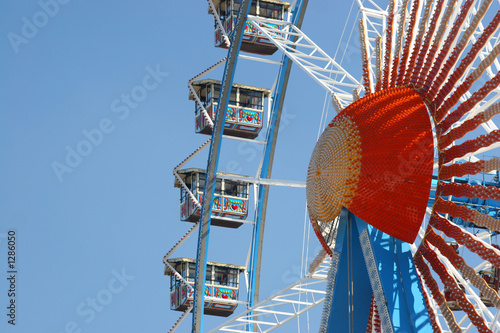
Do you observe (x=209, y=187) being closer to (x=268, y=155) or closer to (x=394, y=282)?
(x=268, y=155)

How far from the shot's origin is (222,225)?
33.4 m

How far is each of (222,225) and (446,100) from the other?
1697cm

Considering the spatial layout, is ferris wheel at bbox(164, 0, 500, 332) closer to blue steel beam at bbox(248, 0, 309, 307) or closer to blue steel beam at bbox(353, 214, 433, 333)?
blue steel beam at bbox(353, 214, 433, 333)

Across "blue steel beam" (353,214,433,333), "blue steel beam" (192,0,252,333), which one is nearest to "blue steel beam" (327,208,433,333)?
"blue steel beam" (353,214,433,333)

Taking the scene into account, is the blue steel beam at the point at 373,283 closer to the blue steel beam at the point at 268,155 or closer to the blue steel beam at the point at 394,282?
the blue steel beam at the point at 394,282

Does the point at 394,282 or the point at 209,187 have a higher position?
the point at 209,187

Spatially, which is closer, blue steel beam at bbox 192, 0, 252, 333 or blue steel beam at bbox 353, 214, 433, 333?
blue steel beam at bbox 353, 214, 433, 333

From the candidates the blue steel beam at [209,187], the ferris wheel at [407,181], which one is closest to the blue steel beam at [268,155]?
the blue steel beam at [209,187]

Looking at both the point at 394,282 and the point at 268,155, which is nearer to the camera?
the point at 394,282

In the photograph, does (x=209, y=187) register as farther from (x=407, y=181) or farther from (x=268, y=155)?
(x=407, y=181)

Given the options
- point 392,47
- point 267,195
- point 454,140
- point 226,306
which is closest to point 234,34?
point 267,195

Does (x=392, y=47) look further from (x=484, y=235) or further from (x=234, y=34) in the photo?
(x=234, y=34)

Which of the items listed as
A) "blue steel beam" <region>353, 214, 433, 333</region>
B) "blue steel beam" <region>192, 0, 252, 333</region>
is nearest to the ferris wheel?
"blue steel beam" <region>353, 214, 433, 333</region>

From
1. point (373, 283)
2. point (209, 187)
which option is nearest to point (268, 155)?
point (209, 187)
